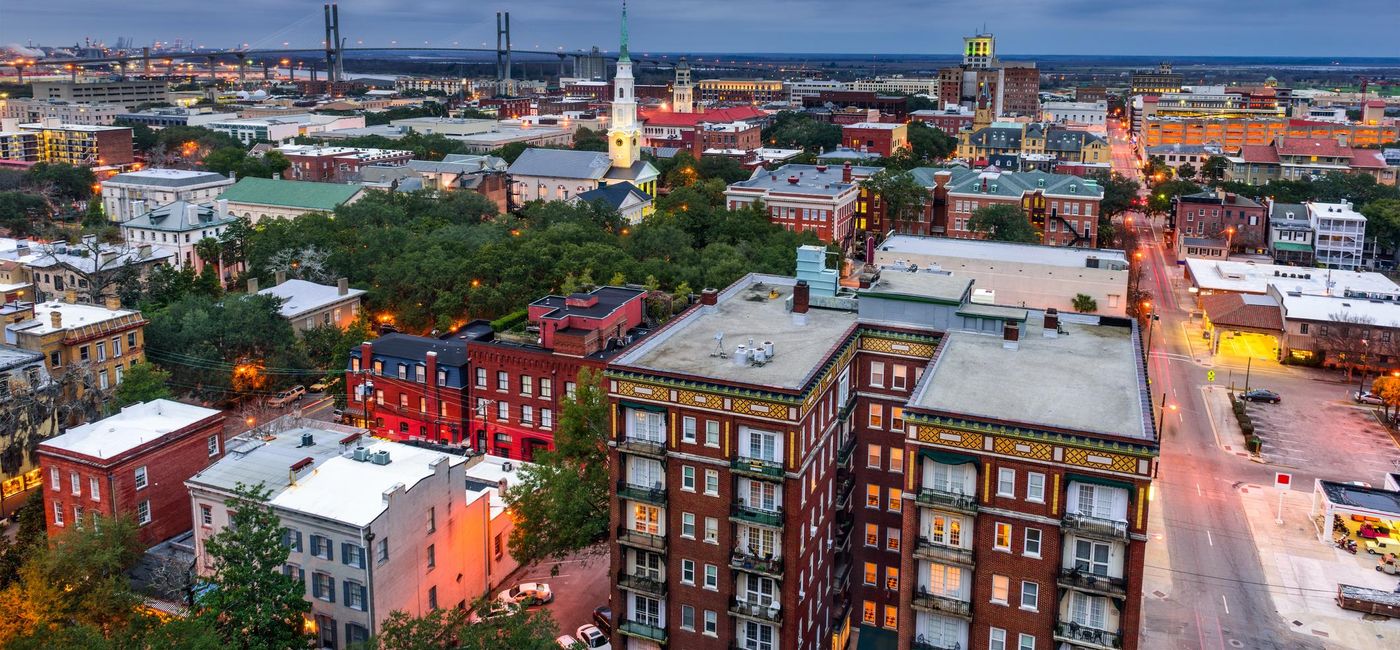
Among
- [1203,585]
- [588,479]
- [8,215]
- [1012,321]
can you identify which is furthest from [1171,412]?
[8,215]

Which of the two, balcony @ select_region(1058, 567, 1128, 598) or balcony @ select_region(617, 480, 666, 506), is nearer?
balcony @ select_region(1058, 567, 1128, 598)

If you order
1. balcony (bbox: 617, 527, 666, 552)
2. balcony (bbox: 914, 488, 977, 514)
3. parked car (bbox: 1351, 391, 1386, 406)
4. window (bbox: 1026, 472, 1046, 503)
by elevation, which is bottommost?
parked car (bbox: 1351, 391, 1386, 406)

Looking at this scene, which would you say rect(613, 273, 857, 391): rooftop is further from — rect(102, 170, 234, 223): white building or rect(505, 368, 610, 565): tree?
rect(102, 170, 234, 223): white building

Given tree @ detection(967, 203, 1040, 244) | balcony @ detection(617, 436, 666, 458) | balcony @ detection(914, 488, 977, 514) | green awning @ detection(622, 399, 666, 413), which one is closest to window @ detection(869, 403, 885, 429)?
balcony @ detection(914, 488, 977, 514)

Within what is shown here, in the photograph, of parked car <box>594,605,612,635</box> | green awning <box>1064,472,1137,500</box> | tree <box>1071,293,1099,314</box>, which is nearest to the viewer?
green awning <box>1064,472,1137,500</box>

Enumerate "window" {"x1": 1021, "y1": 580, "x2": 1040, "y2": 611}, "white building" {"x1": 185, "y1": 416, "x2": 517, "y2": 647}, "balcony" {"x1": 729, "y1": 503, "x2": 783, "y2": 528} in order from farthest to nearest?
1. "white building" {"x1": 185, "y1": 416, "x2": 517, "y2": 647}
2. "balcony" {"x1": 729, "y1": 503, "x2": 783, "y2": 528}
3. "window" {"x1": 1021, "y1": 580, "x2": 1040, "y2": 611}

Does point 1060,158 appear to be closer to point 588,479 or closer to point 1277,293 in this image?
point 1277,293

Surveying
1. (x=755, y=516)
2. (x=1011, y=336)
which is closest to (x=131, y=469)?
(x=755, y=516)
